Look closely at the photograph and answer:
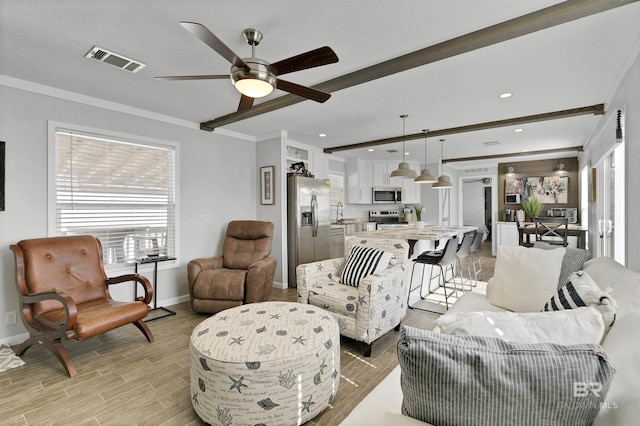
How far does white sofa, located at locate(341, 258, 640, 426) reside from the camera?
2.41 feet

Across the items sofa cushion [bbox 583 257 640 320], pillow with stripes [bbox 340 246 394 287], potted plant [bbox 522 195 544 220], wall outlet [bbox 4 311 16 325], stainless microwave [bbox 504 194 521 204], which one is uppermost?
stainless microwave [bbox 504 194 521 204]

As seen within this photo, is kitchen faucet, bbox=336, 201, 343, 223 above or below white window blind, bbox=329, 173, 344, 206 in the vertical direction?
below

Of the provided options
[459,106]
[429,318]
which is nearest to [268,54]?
[459,106]

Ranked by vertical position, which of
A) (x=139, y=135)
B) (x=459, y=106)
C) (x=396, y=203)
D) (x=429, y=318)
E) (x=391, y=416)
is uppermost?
(x=459, y=106)

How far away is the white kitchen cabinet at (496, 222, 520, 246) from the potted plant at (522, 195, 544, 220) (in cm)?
47

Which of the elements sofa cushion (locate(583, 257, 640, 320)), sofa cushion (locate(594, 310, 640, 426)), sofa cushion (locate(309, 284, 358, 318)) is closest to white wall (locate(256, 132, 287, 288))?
sofa cushion (locate(309, 284, 358, 318))

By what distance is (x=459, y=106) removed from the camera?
3.66 metres

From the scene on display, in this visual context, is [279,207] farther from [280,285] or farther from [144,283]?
[144,283]

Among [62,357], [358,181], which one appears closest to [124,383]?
[62,357]

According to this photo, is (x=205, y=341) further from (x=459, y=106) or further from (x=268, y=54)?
(x=459, y=106)

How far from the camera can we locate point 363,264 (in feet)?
9.96

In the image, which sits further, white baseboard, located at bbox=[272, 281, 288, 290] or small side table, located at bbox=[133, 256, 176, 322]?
white baseboard, located at bbox=[272, 281, 288, 290]

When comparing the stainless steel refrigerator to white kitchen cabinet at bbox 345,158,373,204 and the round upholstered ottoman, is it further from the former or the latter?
the round upholstered ottoman

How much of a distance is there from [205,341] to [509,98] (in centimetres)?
385
